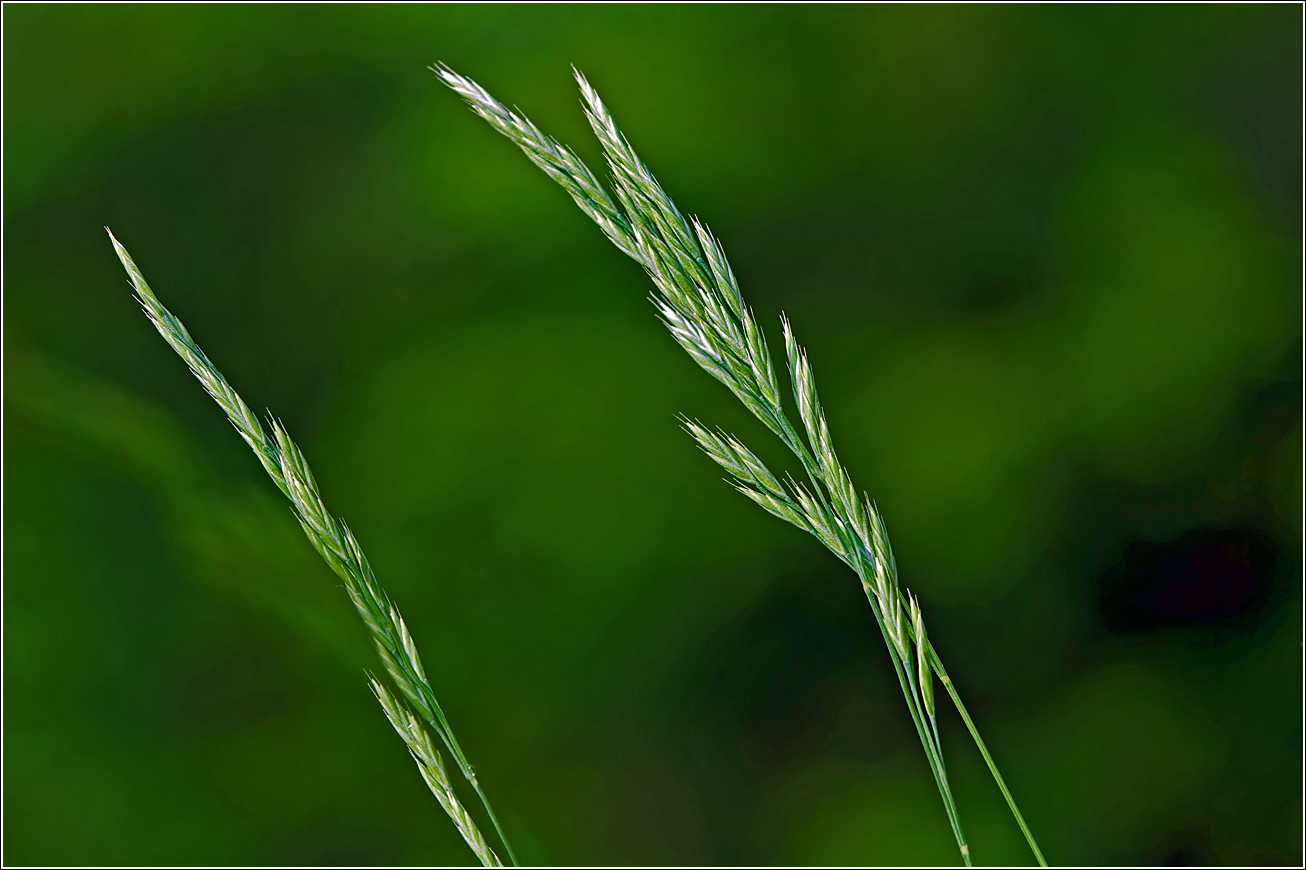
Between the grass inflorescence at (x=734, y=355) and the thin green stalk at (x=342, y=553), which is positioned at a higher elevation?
the grass inflorescence at (x=734, y=355)

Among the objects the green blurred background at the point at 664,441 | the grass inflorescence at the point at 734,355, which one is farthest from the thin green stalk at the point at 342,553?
the green blurred background at the point at 664,441

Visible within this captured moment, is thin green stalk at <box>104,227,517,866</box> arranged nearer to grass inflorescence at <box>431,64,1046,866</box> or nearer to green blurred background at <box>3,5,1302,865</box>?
grass inflorescence at <box>431,64,1046,866</box>

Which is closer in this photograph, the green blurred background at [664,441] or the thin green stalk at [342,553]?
the thin green stalk at [342,553]

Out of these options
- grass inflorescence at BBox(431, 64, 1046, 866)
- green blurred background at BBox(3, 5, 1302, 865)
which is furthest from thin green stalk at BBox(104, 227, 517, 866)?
green blurred background at BBox(3, 5, 1302, 865)

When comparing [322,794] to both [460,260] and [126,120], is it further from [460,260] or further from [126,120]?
[126,120]

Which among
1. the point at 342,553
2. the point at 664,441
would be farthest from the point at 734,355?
the point at 664,441

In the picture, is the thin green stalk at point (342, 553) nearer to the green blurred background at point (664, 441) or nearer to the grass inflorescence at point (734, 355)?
the grass inflorescence at point (734, 355)
